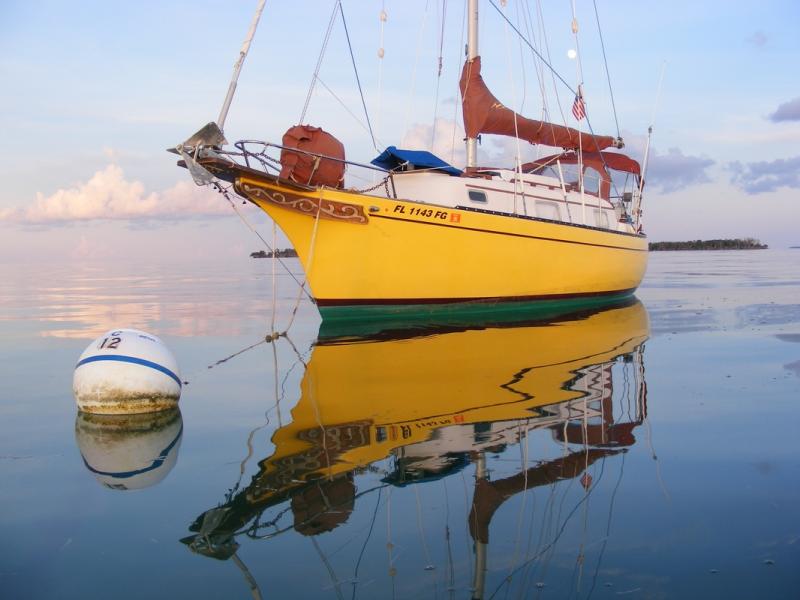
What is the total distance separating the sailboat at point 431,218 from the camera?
557 inches

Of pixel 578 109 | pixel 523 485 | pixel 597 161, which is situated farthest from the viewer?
pixel 597 161

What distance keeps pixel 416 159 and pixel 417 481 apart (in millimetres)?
11742

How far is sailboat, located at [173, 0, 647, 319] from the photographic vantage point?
14.2 meters

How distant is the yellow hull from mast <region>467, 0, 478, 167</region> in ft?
8.82

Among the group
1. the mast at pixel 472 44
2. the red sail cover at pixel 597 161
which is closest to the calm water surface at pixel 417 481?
the mast at pixel 472 44

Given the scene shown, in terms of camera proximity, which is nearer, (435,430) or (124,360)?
(435,430)

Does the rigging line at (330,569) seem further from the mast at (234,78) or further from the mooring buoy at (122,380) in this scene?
the mast at (234,78)

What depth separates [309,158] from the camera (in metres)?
14.3

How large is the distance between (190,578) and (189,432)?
9.26ft

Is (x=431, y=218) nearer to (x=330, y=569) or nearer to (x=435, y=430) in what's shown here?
(x=435, y=430)

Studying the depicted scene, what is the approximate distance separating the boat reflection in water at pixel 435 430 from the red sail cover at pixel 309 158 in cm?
480

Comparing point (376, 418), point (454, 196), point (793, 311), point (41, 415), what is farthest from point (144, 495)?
point (793, 311)

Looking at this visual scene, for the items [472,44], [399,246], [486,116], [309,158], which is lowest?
[399,246]

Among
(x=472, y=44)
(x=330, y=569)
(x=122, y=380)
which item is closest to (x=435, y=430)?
(x=330, y=569)
